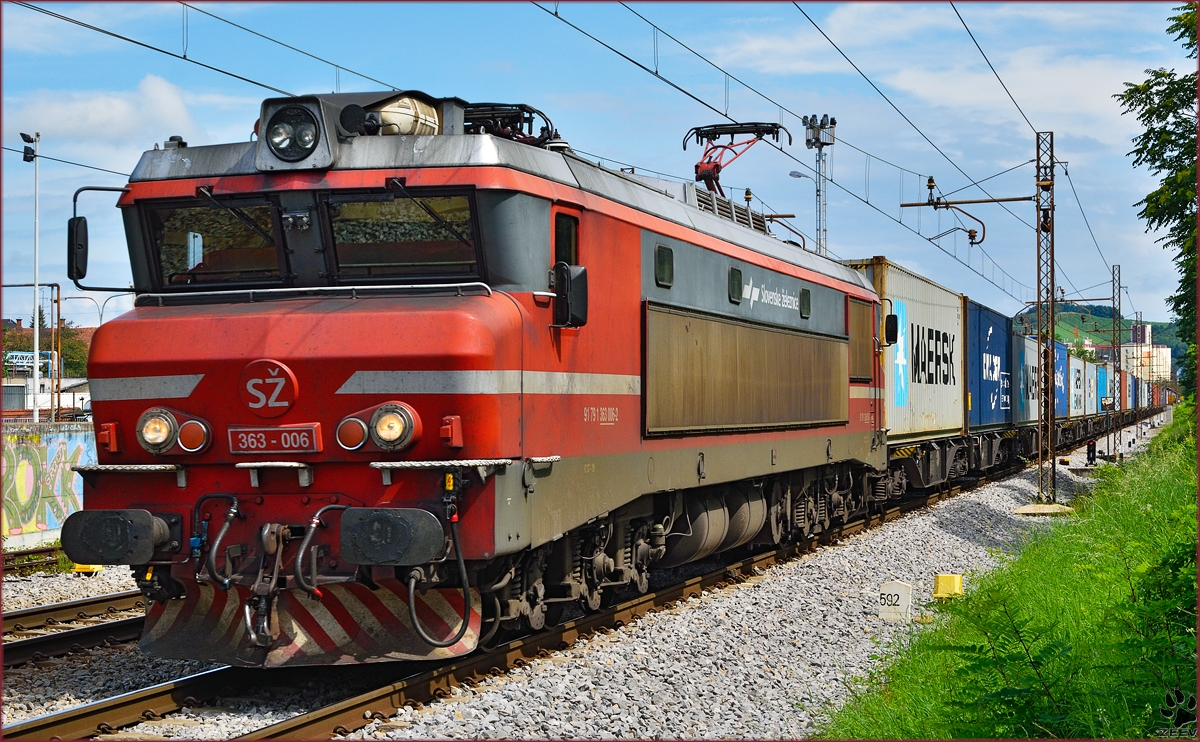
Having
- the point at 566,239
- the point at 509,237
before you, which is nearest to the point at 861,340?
the point at 566,239

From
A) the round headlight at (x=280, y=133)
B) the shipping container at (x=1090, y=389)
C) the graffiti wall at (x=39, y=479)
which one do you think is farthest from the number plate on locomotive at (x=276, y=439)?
the shipping container at (x=1090, y=389)

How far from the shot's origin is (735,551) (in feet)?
51.6

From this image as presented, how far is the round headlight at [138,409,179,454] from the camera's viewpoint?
7.86 meters

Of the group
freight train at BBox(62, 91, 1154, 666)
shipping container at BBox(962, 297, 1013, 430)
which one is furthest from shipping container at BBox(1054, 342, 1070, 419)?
freight train at BBox(62, 91, 1154, 666)

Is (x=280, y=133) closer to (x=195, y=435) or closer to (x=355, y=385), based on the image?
(x=355, y=385)

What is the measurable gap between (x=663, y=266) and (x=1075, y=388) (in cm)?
4074

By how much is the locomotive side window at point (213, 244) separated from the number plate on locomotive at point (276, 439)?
1.20m

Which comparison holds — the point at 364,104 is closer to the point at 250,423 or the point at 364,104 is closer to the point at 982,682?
the point at 250,423

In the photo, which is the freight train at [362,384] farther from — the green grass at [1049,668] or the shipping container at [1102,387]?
the shipping container at [1102,387]

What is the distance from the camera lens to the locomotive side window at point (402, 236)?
8.12m

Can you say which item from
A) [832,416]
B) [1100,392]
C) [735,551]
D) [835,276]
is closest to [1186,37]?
[835,276]

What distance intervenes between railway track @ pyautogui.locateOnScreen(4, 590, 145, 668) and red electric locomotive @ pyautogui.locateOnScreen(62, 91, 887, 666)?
176cm

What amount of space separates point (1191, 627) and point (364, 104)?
21.6 ft

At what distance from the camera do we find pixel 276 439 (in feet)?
25.3
